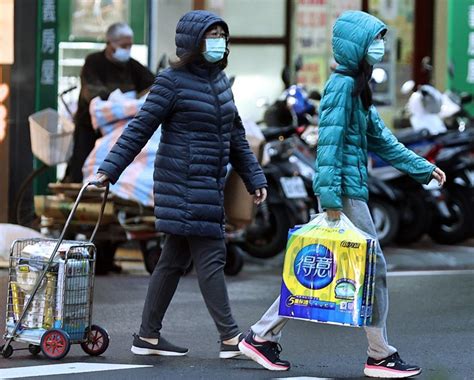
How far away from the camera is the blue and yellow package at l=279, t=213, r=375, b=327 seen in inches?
283

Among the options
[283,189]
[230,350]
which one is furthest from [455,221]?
[230,350]

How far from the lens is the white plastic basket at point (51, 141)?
1278 cm

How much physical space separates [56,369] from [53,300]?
1.42 ft

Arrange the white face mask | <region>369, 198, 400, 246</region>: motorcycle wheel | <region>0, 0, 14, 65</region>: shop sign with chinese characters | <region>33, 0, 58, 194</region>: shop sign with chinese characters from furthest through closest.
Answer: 1. <region>369, 198, 400, 246</region>: motorcycle wheel
2. <region>33, 0, 58, 194</region>: shop sign with chinese characters
3. <region>0, 0, 14, 65</region>: shop sign with chinese characters
4. the white face mask

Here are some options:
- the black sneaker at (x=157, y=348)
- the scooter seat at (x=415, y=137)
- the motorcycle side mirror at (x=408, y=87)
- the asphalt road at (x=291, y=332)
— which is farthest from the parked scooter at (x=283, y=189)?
the black sneaker at (x=157, y=348)

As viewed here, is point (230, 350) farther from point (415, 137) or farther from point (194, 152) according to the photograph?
point (415, 137)

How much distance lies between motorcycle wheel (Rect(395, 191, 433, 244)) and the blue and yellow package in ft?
23.8

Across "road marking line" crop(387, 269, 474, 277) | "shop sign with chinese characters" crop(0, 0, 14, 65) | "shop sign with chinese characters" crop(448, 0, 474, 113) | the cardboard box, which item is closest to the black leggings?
the cardboard box

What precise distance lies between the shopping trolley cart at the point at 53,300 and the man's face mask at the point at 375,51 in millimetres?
1669

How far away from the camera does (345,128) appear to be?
24.1ft

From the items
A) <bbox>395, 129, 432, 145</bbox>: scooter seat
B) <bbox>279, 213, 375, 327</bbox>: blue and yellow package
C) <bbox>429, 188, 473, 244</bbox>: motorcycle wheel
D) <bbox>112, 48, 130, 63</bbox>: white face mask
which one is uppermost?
<bbox>112, 48, 130, 63</bbox>: white face mask

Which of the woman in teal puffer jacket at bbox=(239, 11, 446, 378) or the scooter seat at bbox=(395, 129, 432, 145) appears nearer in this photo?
the woman in teal puffer jacket at bbox=(239, 11, 446, 378)

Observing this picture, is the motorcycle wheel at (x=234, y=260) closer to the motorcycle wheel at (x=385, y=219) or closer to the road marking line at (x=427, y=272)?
the road marking line at (x=427, y=272)

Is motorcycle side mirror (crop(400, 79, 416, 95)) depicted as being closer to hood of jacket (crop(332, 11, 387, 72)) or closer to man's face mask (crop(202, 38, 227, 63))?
man's face mask (crop(202, 38, 227, 63))
